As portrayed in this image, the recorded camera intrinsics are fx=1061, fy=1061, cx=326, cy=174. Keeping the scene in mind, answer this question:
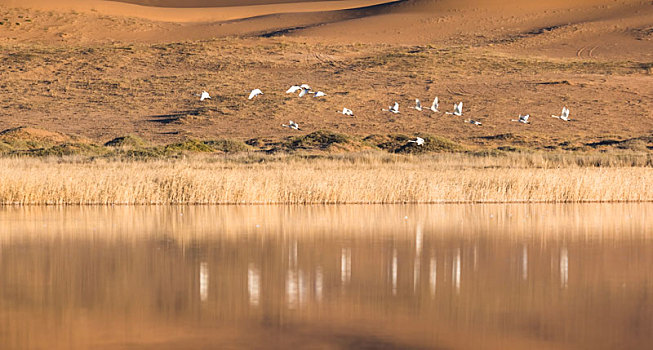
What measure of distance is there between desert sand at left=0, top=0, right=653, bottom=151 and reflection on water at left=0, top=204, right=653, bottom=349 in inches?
1382

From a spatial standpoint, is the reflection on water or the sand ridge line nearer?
the reflection on water

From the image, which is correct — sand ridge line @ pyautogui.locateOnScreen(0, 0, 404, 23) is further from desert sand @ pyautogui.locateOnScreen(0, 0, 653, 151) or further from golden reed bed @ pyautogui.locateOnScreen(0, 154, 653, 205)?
golden reed bed @ pyautogui.locateOnScreen(0, 154, 653, 205)

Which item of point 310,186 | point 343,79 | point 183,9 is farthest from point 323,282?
point 183,9

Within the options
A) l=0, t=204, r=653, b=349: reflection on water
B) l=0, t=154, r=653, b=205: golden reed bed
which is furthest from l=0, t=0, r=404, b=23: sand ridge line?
l=0, t=204, r=653, b=349: reflection on water

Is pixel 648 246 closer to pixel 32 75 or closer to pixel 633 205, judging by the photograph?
pixel 633 205

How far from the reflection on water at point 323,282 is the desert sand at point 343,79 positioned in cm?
3511

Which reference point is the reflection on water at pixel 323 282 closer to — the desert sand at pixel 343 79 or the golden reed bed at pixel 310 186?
the golden reed bed at pixel 310 186

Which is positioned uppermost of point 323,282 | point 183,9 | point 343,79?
point 183,9

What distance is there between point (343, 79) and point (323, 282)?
60585 mm

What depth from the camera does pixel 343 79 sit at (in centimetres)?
7250

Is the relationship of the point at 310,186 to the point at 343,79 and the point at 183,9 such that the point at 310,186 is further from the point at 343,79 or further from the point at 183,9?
the point at 183,9

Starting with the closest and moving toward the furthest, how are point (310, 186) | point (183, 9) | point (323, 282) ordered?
1. point (323, 282)
2. point (310, 186)
3. point (183, 9)

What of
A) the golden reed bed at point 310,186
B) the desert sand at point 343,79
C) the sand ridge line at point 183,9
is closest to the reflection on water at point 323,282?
the golden reed bed at point 310,186

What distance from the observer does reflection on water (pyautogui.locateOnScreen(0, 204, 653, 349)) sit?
9453mm
